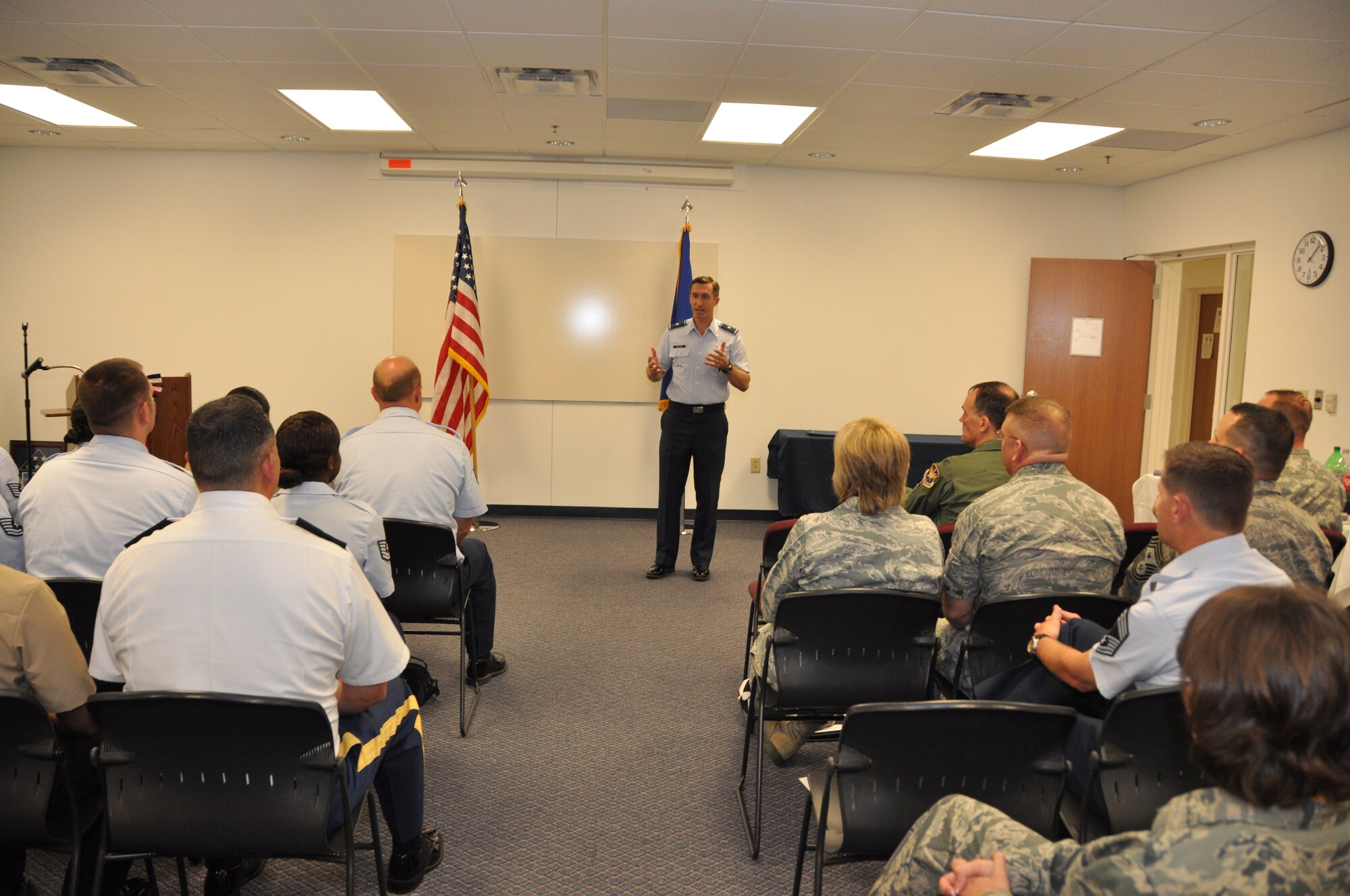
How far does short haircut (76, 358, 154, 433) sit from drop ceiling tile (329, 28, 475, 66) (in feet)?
7.54

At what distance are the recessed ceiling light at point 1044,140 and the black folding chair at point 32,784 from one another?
578cm

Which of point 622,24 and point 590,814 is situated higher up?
point 622,24

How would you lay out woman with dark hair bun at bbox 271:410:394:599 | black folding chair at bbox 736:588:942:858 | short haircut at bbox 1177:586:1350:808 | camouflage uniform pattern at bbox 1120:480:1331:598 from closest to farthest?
short haircut at bbox 1177:586:1350:808
black folding chair at bbox 736:588:942:858
woman with dark hair bun at bbox 271:410:394:599
camouflage uniform pattern at bbox 1120:480:1331:598

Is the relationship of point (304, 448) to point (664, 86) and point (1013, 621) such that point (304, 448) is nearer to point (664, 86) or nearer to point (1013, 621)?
point (1013, 621)

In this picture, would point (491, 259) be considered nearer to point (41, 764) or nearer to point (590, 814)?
point (590, 814)

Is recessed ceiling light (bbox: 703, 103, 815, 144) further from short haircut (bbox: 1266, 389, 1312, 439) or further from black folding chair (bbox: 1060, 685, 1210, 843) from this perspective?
black folding chair (bbox: 1060, 685, 1210, 843)

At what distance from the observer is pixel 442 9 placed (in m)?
3.79

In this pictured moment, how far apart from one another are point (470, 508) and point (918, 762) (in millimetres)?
2263

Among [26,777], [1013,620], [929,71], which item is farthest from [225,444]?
[929,71]

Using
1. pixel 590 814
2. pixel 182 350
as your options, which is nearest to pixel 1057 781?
pixel 590 814

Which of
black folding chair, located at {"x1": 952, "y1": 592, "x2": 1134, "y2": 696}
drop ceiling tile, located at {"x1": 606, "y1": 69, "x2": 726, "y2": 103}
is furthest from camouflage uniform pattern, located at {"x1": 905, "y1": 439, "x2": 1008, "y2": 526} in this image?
drop ceiling tile, located at {"x1": 606, "y1": 69, "x2": 726, "y2": 103}

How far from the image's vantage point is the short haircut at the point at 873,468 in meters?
2.52

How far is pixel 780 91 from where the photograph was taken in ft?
16.1

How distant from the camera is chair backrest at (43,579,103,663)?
2170 mm
